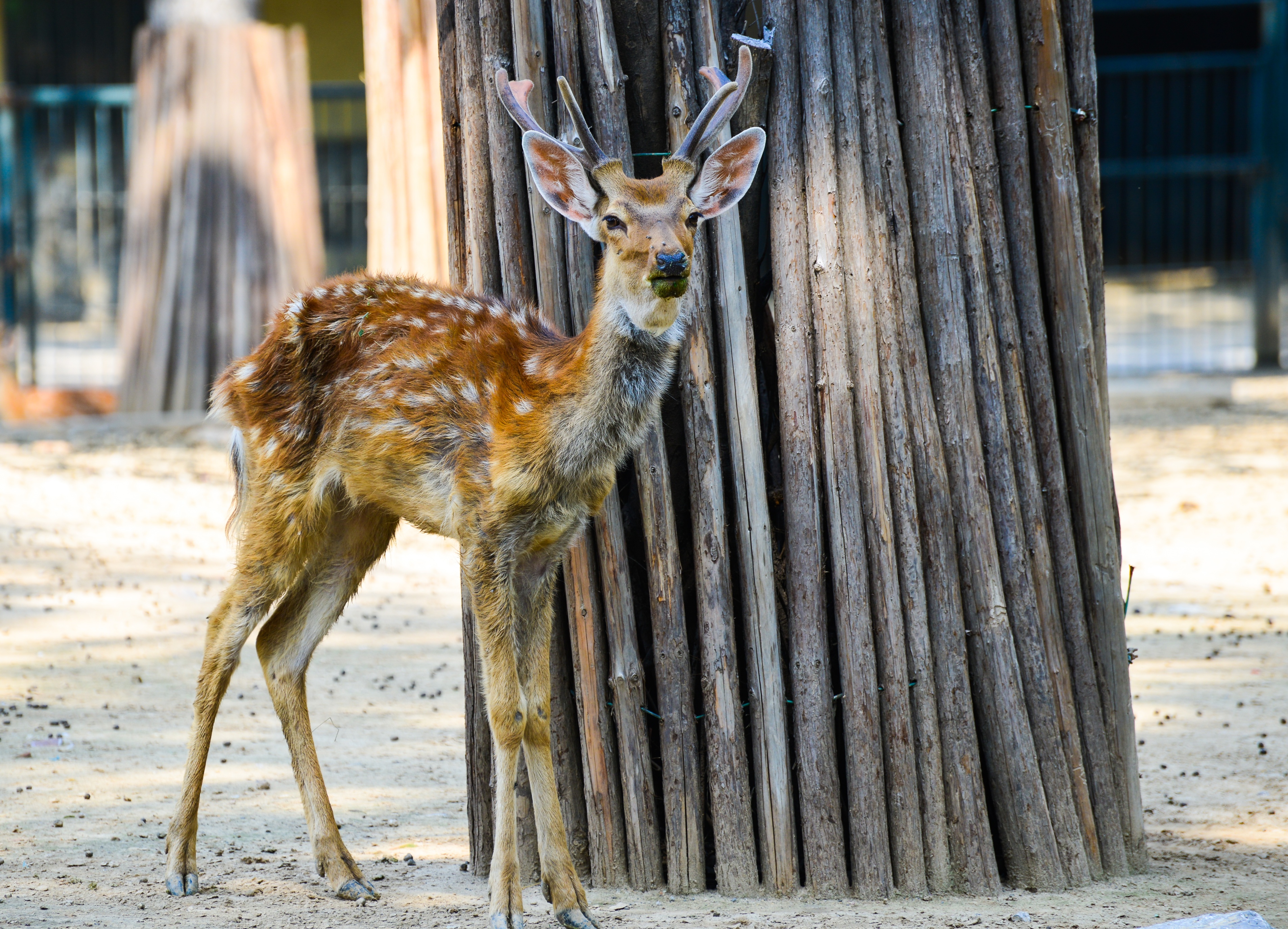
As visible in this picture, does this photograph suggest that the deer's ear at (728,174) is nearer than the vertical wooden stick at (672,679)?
Yes

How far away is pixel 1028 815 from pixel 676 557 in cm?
134

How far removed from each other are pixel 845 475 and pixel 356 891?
6.53ft

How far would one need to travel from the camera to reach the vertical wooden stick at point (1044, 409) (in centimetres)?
459

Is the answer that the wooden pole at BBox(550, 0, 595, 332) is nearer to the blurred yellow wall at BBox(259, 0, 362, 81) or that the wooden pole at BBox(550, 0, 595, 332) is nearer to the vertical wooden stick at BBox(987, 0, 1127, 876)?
the vertical wooden stick at BBox(987, 0, 1127, 876)

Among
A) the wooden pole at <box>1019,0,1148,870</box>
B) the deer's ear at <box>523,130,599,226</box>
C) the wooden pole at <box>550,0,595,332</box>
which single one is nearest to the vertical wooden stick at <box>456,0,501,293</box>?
the wooden pole at <box>550,0,595,332</box>

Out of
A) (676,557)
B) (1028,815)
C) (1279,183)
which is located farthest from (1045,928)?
(1279,183)

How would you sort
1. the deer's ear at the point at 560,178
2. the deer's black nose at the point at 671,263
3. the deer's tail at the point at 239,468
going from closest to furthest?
the deer's black nose at the point at 671,263
the deer's ear at the point at 560,178
the deer's tail at the point at 239,468

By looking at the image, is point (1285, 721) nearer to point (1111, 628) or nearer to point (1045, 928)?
point (1111, 628)

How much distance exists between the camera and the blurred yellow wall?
19.0 meters

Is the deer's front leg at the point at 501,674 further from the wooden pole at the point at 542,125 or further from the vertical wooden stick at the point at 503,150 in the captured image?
the vertical wooden stick at the point at 503,150

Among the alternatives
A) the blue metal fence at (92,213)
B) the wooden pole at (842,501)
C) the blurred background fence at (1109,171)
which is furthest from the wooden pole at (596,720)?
the blurred background fence at (1109,171)

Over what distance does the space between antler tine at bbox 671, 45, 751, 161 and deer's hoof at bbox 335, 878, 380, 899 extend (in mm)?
2439

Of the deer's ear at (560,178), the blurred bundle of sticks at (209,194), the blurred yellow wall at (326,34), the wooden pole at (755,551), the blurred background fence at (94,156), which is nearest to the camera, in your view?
the deer's ear at (560,178)

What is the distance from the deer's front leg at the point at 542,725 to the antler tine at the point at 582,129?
1.24 metres
